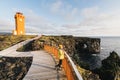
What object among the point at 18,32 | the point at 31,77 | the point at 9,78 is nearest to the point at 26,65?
the point at 9,78

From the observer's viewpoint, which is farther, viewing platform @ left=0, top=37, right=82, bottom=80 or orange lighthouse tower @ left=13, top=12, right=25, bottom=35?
orange lighthouse tower @ left=13, top=12, right=25, bottom=35

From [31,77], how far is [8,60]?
40.3ft

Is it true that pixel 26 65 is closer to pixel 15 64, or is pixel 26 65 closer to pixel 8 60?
pixel 15 64

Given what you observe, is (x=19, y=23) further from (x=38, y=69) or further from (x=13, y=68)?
(x=38, y=69)

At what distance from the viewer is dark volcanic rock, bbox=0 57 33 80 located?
1675 cm

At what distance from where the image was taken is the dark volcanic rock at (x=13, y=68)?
16.8 m

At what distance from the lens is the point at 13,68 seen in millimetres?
20312

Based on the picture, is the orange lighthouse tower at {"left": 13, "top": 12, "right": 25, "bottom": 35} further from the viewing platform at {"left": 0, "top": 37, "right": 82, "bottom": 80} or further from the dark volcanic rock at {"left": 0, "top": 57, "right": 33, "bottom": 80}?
the viewing platform at {"left": 0, "top": 37, "right": 82, "bottom": 80}

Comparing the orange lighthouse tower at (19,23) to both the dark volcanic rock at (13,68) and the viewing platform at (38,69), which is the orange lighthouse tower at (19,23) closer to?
the dark volcanic rock at (13,68)

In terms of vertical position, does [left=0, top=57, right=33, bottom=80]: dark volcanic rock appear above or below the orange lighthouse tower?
below

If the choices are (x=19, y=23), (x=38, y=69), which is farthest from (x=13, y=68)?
(x=19, y=23)

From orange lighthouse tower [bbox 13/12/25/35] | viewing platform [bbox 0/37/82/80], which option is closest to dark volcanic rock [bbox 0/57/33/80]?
viewing platform [bbox 0/37/82/80]

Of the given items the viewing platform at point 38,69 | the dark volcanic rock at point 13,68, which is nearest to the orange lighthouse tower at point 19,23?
the dark volcanic rock at point 13,68

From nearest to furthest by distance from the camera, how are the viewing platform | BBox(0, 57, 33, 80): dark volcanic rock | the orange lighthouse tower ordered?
the viewing platform < BBox(0, 57, 33, 80): dark volcanic rock < the orange lighthouse tower
